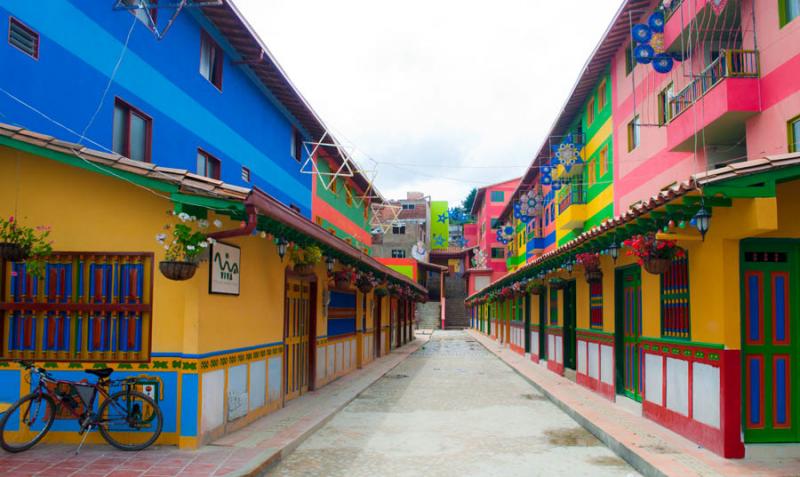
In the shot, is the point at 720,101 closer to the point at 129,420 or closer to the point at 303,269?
the point at 303,269

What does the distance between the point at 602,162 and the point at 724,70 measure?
12363 millimetres

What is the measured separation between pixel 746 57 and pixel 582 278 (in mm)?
6510

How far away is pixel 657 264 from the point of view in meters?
9.07

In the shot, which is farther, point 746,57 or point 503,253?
point 503,253

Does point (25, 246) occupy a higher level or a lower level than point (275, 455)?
higher

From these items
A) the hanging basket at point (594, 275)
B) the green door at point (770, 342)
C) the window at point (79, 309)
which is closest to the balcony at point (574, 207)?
the hanging basket at point (594, 275)

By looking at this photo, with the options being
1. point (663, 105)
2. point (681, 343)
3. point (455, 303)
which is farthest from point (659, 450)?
point (455, 303)

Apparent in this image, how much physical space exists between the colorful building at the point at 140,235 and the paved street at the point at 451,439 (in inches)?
59.1

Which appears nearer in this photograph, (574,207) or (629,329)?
(629,329)

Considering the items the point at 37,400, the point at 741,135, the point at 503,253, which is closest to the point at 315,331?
the point at 37,400

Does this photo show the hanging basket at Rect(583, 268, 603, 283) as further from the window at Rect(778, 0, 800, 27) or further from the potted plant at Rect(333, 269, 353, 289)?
the window at Rect(778, 0, 800, 27)

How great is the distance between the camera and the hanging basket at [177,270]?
7.44m

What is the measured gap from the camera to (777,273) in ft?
27.1

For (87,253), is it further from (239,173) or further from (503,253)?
(503,253)
